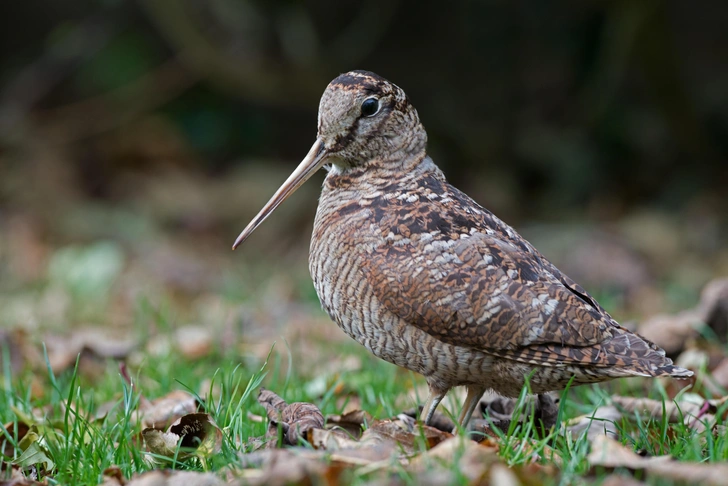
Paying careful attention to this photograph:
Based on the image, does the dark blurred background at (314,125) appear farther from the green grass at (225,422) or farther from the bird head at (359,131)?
the bird head at (359,131)

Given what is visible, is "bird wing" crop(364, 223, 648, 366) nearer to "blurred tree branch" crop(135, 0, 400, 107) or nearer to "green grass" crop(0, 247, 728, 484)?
"green grass" crop(0, 247, 728, 484)

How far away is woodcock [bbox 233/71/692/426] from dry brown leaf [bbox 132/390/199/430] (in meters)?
0.69

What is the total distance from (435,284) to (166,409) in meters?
1.24

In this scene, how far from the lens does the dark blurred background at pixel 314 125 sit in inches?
335

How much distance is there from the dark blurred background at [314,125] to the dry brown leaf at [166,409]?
3.98 meters

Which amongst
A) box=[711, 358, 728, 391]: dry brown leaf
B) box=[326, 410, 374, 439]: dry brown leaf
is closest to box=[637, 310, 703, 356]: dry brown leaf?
box=[711, 358, 728, 391]: dry brown leaf

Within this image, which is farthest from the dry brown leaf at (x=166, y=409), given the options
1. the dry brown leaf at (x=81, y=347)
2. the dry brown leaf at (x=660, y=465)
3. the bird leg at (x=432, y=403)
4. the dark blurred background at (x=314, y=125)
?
the dark blurred background at (x=314, y=125)

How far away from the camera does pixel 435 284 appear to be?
3.21 meters

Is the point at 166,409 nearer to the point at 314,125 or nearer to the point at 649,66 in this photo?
the point at 649,66

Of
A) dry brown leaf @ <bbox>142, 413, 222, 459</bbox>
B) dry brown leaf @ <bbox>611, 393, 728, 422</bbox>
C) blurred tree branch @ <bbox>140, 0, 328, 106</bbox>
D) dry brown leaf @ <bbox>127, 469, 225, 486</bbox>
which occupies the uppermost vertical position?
blurred tree branch @ <bbox>140, 0, 328, 106</bbox>

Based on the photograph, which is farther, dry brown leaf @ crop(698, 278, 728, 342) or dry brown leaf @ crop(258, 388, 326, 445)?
dry brown leaf @ crop(698, 278, 728, 342)

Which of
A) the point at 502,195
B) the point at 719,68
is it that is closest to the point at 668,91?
the point at 719,68

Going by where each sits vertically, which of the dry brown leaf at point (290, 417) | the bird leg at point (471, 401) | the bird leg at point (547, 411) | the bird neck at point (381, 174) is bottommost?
the dry brown leaf at point (290, 417)

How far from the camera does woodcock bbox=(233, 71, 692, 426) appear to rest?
3.14 m
